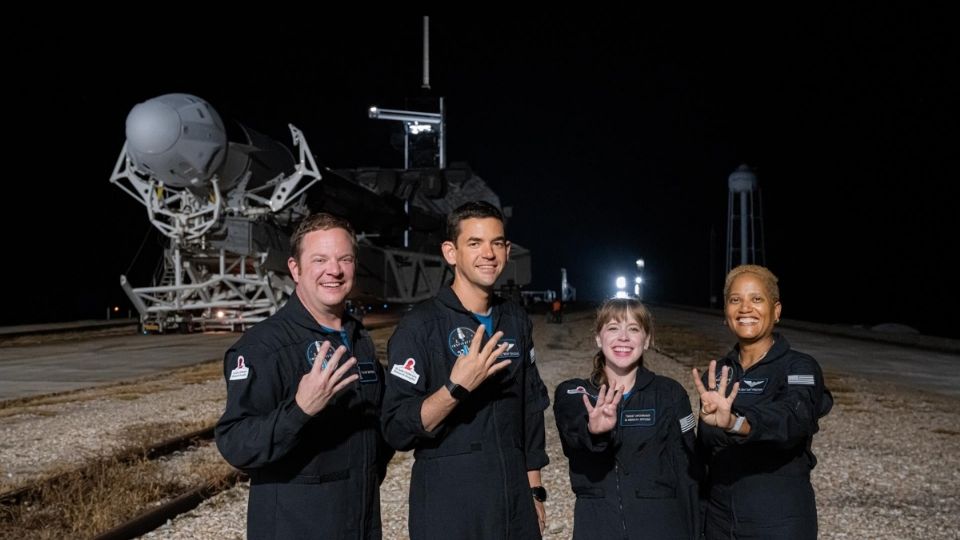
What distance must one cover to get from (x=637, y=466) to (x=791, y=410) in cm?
71

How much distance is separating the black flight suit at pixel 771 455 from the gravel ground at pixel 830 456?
7.43 feet

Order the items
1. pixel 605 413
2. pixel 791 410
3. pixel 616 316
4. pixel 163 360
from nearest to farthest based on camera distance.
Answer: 1. pixel 791 410
2. pixel 605 413
3. pixel 616 316
4. pixel 163 360

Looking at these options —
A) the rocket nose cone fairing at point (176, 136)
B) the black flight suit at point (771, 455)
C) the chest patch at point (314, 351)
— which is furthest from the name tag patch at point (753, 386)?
the rocket nose cone fairing at point (176, 136)

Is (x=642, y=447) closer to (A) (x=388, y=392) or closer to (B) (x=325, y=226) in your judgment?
(A) (x=388, y=392)

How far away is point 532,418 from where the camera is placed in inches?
115

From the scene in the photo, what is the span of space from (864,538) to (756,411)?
10.1 ft

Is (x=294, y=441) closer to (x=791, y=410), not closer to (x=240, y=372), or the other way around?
(x=240, y=372)

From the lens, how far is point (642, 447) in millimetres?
2918

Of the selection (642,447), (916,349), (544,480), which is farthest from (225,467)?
(916,349)

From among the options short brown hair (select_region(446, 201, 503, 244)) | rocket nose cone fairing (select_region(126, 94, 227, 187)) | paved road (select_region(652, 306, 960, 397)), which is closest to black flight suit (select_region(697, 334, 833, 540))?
short brown hair (select_region(446, 201, 503, 244))

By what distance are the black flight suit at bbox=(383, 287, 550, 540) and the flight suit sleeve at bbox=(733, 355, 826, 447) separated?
923mm

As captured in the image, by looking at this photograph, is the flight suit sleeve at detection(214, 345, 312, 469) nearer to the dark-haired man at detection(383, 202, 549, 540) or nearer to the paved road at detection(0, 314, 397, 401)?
the dark-haired man at detection(383, 202, 549, 540)

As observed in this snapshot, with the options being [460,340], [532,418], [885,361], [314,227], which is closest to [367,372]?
[460,340]

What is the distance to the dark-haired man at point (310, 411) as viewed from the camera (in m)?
2.34
